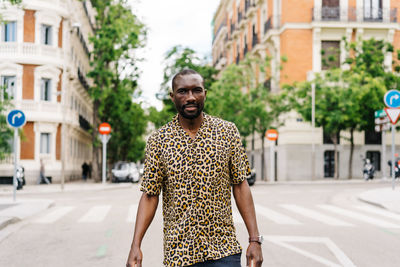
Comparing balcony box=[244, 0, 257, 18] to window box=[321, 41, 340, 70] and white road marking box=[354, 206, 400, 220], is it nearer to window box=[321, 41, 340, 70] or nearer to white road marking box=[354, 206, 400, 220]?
window box=[321, 41, 340, 70]

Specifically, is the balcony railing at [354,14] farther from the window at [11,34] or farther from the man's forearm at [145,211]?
the man's forearm at [145,211]

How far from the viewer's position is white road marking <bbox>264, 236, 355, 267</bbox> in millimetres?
7512

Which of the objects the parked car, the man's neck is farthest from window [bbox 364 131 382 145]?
the man's neck

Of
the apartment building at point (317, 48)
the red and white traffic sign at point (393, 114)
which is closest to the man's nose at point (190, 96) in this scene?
the red and white traffic sign at point (393, 114)

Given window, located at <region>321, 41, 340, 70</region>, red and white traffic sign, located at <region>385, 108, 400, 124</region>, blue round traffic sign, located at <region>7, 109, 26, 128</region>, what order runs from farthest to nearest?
window, located at <region>321, 41, 340, 70</region> < red and white traffic sign, located at <region>385, 108, 400, 124</region> < blue round traffic sign, located at <region>7, 109, 26, 128</region>

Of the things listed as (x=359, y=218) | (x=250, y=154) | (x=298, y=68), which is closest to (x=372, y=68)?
(x=298, y=68)

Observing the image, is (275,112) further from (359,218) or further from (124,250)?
(124,250)

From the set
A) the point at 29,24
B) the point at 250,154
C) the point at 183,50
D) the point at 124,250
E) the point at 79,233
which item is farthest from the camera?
the point at 183,50

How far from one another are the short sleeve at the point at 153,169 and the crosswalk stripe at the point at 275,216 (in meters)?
9.05

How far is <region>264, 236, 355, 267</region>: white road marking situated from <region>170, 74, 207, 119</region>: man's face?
479cm

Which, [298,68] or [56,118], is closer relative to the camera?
[56,118]

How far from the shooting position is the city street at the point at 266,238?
7.80m

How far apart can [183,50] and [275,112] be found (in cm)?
1924

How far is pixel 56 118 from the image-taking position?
3622 centimetres
